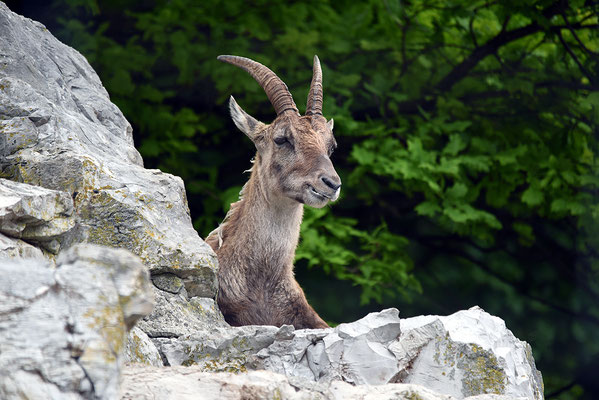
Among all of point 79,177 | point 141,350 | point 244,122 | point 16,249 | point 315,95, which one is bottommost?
point 141,350

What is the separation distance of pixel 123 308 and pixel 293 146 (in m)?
3.86

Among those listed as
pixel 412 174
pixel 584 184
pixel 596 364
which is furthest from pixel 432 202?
pixel 596 364

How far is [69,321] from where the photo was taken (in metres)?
2.51

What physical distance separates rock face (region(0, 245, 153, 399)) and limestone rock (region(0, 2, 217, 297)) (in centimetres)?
142

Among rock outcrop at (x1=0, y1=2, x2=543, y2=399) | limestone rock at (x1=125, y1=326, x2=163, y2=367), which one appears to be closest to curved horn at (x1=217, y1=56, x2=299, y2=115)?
rock outcrop at (x1=0, y1=2, x2=543, y2=399)

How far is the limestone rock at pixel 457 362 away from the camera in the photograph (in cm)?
420

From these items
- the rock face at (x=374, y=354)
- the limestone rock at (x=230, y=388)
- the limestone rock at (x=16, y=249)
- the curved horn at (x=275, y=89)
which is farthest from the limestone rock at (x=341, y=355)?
the curved horn at (x=275, y=89)

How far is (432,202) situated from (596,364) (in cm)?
286

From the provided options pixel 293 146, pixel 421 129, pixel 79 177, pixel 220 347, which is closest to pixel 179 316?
pixel 220 347

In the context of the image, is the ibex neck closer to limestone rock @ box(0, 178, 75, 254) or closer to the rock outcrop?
the rock outcrop

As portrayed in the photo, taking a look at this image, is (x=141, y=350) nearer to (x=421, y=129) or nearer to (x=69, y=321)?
(x=69, y=321)

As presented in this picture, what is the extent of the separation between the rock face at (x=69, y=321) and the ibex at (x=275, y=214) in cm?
315

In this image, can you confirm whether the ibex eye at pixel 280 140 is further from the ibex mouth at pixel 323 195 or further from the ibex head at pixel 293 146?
the ibex mouth at pixel 323 195

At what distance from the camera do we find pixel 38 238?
13.2 ft
